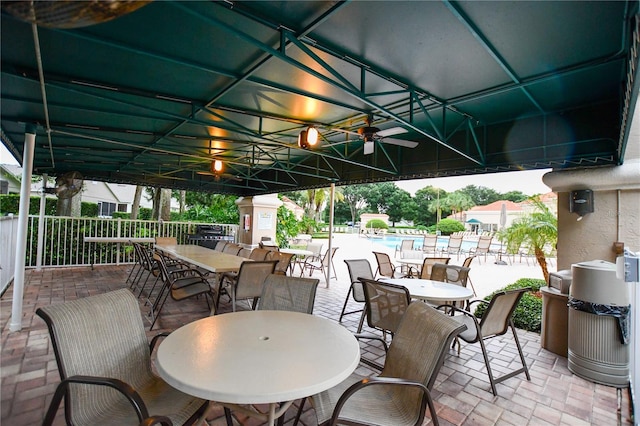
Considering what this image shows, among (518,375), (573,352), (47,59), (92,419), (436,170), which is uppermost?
(47,59)

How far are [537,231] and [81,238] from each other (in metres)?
11.0

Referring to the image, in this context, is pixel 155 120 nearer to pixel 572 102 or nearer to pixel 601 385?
pixel 572 102

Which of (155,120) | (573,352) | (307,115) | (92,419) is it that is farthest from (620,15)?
(155,120)

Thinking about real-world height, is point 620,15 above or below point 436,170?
above

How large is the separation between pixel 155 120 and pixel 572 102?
605 cm

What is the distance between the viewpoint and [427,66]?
Result: 3188 millimetres

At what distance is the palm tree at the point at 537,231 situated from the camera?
581 cm

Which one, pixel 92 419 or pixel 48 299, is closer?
pixel 92 419

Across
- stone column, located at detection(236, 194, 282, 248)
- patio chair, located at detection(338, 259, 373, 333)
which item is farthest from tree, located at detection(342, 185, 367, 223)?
patio chair, located at detection(338, 259, 373, 333)

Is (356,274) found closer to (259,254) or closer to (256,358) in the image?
(259,254)

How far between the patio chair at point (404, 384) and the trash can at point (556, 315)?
270 cm

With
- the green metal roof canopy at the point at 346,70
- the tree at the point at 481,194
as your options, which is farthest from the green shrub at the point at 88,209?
the tree at the point at 481,194

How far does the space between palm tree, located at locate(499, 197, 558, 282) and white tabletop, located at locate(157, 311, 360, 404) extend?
573cm

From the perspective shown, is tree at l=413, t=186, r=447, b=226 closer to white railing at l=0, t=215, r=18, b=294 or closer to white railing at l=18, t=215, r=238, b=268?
white railing at l=18, t=215, r=238, b=268
